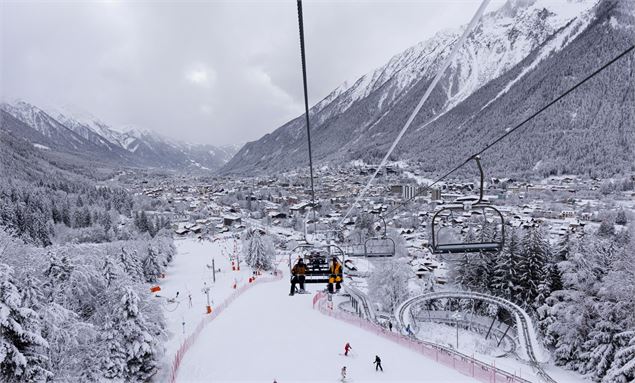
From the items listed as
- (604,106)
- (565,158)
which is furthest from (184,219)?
(604,106)

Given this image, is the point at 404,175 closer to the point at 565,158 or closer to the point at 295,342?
the point at 565,158

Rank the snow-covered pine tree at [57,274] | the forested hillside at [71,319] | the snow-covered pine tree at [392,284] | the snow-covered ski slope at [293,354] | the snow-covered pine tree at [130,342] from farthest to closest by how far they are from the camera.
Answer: the snow-covered pine tree at [392,284]
the snow-covered pine tree at [57,274]
the snow-covered pine tree at [130,342]
the snow-covered ski slope at [293,354]
the forested hillside at [71,319]

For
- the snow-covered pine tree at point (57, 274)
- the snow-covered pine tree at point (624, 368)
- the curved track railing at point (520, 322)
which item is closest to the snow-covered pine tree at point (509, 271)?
the curved track railing at point (520, 322)

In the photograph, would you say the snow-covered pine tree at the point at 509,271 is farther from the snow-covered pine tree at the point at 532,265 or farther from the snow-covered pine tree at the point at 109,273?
the snow-covered pine tree at the point at 109,273

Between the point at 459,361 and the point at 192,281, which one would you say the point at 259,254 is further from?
the point at 459,361

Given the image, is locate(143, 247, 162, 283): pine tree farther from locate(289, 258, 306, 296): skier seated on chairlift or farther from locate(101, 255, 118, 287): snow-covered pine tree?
locate(289, 258, 306, 296): skier seated on chairlift

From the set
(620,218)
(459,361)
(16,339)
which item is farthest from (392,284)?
(620,218)
